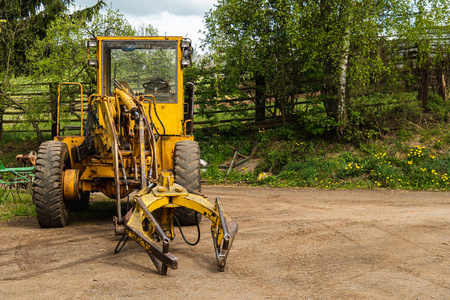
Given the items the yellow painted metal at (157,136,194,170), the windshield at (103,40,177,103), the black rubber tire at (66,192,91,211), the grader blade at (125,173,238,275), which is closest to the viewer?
the grader blade at (125,173,238,275)

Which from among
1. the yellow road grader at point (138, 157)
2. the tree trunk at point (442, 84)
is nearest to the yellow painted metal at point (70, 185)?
the yellow road grader at point (138, 157)

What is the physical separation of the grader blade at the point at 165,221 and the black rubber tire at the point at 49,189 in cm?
193

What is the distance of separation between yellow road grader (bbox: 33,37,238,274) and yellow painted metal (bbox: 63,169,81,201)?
0.01 m

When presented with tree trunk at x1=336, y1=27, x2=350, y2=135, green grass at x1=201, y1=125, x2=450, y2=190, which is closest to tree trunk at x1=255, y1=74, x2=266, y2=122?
green grass at x1=201, y1=125, x2=450, y2=190

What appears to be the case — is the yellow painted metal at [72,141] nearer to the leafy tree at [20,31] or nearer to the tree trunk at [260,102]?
the leafy tree at [20,31]

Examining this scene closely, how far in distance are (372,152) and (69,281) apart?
10.2 metres

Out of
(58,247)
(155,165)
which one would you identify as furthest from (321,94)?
(58,247)

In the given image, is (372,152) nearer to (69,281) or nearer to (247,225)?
(247,225)

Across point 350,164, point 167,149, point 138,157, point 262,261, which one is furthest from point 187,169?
point 350,164

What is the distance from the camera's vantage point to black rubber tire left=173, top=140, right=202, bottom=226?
23.5ft

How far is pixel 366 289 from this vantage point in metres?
4.61

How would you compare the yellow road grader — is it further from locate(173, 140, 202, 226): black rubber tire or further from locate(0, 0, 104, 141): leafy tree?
locate(0, 0, 104, 141): leafy tree

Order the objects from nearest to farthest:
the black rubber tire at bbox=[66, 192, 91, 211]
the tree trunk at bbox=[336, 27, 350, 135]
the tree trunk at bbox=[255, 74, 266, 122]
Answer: the black rubber tire at bbox=[66, 192, 91, 211] → the tree trunk at bbox=[336, 27, 350, 135] → the tree trunk at bbox=[255, 74, 266, 122]

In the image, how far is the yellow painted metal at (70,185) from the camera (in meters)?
7.52
